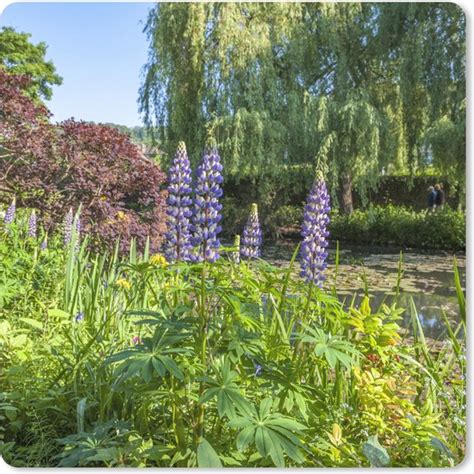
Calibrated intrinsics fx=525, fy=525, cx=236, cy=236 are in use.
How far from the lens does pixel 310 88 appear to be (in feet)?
32.3

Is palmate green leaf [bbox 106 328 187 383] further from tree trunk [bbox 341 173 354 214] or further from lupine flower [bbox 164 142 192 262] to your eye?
tree trunk [bbox 341 173 354 214]

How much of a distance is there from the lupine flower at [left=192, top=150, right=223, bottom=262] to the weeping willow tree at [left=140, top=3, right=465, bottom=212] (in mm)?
5791

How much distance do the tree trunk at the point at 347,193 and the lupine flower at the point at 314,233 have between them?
8.18 meters

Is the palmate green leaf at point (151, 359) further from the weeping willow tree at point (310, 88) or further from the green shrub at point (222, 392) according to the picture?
the weeping willow tree at point (310, 88)

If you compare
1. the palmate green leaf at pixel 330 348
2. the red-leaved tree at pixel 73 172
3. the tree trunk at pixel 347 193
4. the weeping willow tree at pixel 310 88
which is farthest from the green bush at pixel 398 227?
the palmate green leaf at pixel 330 348

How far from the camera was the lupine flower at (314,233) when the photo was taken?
1.95 metres

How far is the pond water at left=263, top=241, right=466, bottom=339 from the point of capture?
5551 millimetres

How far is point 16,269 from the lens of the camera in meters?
2.88

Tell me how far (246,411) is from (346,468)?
0.53 m

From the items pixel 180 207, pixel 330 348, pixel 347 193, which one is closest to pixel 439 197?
pixel 347 193

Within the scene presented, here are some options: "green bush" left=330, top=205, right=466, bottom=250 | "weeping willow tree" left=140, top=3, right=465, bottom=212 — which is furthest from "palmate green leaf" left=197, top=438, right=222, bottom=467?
"green bush" left=330, top=205, right=466, bottom=250

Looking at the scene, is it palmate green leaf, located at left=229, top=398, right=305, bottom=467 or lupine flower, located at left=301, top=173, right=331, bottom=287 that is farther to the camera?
lupine flower, located at left=301, top=173, right=331, bottom=287

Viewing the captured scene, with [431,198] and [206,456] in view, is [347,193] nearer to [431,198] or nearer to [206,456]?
[431,198]

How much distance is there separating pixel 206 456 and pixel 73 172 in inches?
140
